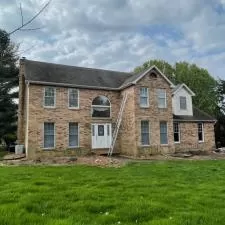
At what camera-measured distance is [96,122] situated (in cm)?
2262

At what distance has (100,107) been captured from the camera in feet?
75.6

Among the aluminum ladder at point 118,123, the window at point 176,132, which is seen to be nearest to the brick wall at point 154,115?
the aluminum ladder at point 118,123

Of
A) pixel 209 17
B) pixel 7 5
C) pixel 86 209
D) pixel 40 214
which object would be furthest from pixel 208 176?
pixel 7 5

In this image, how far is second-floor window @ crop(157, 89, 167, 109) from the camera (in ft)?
77.4

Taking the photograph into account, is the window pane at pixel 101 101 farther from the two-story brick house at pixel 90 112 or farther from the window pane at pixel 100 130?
the window pane at pixel 100 130

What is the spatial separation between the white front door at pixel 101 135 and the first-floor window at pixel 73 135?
1.46 meters

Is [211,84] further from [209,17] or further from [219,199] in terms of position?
[219,199]

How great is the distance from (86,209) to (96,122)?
1651cm

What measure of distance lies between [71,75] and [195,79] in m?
29.3

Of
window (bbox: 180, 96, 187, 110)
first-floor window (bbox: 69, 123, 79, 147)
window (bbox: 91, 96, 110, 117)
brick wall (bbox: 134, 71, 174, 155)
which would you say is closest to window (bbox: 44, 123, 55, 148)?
first-floor window (bbox: 69, 123, 79, 147)

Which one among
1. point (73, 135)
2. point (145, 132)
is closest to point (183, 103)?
point (145, 132)

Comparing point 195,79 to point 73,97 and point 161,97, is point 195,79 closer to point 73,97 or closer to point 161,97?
point 161,97

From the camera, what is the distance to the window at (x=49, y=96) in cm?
2083

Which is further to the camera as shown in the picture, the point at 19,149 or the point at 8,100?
the point at 8,100
